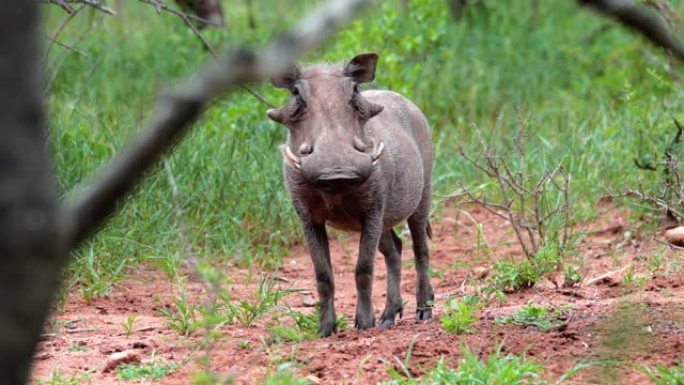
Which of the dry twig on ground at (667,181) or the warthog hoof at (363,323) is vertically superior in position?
the dry twig on ground at (667,181)

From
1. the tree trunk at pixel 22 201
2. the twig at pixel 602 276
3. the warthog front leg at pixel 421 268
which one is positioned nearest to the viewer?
the tree trunk at pixel 22 201

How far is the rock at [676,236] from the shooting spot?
5625 mm

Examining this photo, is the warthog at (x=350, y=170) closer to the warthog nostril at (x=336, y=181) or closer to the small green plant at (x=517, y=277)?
the warthog nostril at (x=336, y=181)

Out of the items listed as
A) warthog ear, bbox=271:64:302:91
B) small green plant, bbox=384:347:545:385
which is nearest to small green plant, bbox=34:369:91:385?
small green plant, bbox=384:347:545:385

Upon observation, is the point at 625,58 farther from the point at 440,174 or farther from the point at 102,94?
the point at 102,94

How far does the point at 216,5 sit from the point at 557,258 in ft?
13.6

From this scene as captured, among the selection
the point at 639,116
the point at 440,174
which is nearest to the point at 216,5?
the point at 440,174

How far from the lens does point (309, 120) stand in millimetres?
4438

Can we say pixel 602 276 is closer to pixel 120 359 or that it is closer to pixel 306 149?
pixel 306 149

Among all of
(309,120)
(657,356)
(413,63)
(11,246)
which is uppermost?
(413,63)

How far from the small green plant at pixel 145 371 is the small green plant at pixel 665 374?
5.08 ft

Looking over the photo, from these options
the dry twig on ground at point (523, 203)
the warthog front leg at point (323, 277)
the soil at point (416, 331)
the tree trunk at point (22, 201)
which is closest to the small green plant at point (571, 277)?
the soil at point (416, 331)

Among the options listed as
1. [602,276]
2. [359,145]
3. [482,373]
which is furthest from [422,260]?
[482,373]

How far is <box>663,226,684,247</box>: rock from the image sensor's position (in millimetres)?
5625
